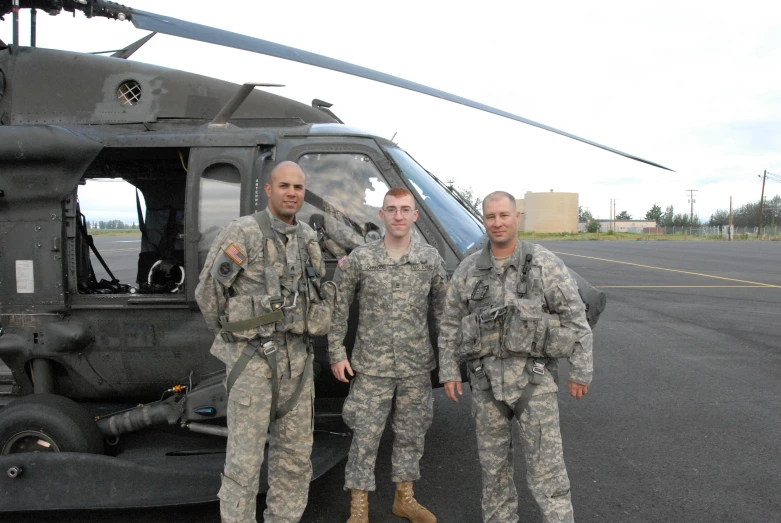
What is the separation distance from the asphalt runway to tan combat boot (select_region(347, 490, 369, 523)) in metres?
0.20

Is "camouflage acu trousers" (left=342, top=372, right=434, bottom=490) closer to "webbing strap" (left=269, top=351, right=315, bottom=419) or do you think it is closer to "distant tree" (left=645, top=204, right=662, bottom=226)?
"webbing strap" (left=269, top=351, right=315, bottom=419)

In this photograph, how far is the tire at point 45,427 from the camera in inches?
141

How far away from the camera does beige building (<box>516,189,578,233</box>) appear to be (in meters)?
76.0

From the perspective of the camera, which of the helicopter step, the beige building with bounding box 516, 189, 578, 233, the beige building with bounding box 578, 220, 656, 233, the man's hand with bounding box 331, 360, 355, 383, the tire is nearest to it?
the man's hand with bounding box 331, 360, 355, 383

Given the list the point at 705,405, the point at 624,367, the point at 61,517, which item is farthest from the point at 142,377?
the point at 624,367

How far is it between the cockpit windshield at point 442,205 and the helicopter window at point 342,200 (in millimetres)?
210

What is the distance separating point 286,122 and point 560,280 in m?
2.41

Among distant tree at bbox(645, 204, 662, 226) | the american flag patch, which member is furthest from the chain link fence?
the american flag patch

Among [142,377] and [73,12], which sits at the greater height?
[73,12]

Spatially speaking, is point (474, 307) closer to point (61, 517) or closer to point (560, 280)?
point (560, 280)

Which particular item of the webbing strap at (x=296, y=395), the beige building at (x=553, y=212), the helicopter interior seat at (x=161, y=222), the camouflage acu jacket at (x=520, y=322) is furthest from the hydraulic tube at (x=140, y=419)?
the beige building at (x=553, y=212)

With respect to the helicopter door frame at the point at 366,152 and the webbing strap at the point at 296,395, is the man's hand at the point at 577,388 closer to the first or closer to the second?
the helicopter door frame at the point at 366,152

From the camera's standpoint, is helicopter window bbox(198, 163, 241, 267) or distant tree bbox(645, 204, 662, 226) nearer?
helicopter window bbox(198, 163, 241, 267)

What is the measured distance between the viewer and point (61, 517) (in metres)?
3.57
